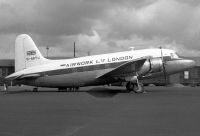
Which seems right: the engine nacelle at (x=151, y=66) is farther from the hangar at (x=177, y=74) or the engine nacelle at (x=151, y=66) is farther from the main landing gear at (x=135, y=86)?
the hangar at (x=177, y=74)

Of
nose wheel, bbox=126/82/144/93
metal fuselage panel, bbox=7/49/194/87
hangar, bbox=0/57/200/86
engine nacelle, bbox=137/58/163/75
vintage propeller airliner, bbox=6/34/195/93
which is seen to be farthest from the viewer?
hangar, bbox=0/57/200/86

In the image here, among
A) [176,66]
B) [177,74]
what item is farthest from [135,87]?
[177,74]

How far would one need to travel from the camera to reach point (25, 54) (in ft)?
94.0

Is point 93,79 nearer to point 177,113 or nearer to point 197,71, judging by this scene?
point 177,113

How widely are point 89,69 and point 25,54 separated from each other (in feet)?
22.6

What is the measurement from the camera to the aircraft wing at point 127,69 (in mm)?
25091

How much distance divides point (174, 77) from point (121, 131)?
210ft

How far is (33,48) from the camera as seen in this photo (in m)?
29.0

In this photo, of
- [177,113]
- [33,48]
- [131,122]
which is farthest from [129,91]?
[131,122]

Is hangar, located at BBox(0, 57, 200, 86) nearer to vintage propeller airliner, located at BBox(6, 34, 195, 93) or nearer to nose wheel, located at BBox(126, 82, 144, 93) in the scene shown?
vintage propeller airliner, located at BBox(6, 34, 195, 93)

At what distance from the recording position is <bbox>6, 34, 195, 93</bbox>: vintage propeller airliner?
2745 centimetres

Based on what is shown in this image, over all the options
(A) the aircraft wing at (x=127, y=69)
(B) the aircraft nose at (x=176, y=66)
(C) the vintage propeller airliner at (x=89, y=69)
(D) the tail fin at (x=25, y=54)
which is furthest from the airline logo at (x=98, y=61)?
(B) the aircraft nose at (x=176, y=66)

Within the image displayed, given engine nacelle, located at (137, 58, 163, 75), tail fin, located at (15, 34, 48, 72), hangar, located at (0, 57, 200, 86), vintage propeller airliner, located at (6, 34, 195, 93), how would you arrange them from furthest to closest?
1. hangar, located at (0, 57, 200, 86)
2. tail fin, located at (15, 34, 48, 72)
3. vintage propeller airliner, located at (6, 34, 195, 93)
4. engine nacelle, located at (137, 58, 163, 75)

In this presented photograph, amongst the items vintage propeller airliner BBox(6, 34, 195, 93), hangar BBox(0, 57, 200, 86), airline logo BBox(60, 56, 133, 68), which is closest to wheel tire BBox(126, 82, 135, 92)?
vintage propeller airliner BBox(6, 34, 195, 93)
